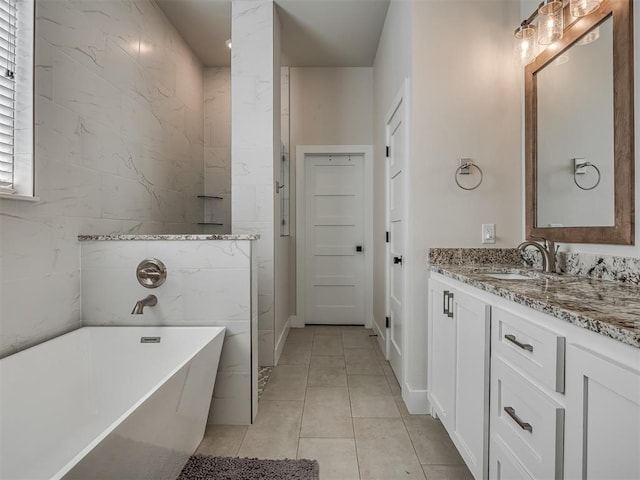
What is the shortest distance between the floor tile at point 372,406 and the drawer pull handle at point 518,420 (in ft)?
3.46

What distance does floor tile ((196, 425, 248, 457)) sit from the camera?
1.67m

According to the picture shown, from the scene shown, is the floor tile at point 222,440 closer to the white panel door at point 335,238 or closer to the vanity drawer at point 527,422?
the vanity drawer at point 527,422

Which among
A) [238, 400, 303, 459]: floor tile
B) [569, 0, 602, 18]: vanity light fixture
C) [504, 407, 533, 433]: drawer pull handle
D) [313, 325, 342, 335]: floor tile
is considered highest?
[569, 0, 602, 18]: vanity light fixture

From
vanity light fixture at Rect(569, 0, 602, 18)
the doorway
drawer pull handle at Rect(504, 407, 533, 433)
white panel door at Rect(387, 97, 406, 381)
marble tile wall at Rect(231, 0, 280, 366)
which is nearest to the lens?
drawer pull handle at Rect(504, 407, 533, 433)

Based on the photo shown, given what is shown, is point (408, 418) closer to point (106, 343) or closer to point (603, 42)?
point (106, 343)

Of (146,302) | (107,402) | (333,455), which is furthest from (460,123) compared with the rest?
(107,402)

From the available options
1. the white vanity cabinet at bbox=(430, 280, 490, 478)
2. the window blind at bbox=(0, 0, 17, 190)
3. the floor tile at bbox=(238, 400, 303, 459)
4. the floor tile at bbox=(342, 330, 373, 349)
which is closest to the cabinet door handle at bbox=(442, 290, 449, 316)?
the white vanity cabinet at bbox=(430, 280, 490, 478)

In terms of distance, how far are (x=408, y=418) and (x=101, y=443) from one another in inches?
65.0

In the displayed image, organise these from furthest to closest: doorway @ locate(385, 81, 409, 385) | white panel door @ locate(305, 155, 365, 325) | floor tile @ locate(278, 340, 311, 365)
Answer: white panel door @ locate(305, 155, 365, 325), floor tile @ locate(278, 340, 311, 365), doorway @ locate(385, 81, 409, 385)

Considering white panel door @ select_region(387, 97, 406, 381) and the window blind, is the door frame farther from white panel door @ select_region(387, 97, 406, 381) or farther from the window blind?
the window blind

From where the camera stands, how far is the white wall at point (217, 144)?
3.88 m

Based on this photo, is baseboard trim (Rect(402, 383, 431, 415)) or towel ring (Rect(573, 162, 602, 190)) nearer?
towel ring (Rect(573, 162, 602, 190))

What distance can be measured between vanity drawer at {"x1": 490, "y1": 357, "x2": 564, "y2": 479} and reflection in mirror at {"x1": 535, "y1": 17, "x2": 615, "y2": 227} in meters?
0.88

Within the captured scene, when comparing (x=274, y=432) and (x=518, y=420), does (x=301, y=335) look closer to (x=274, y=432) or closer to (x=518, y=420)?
(x=274, y=432)
